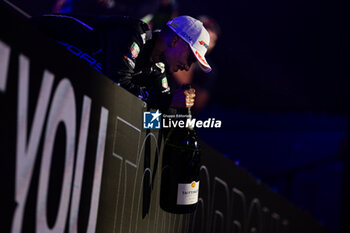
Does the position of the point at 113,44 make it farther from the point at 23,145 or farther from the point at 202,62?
the point at 23,145

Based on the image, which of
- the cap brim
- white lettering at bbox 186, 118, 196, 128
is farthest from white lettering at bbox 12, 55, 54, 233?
the cap brim

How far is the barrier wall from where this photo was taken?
54 cm

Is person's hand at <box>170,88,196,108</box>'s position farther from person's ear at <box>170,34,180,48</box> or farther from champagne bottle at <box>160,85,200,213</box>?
person's ear at <box>170,34,180,48</box>

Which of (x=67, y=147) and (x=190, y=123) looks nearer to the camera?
(x=67, y=147)

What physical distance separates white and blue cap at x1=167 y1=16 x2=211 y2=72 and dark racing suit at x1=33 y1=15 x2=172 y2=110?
121mm

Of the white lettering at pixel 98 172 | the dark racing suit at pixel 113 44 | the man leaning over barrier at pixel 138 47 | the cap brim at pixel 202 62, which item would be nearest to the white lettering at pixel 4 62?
the white lettering at pixel 98 172

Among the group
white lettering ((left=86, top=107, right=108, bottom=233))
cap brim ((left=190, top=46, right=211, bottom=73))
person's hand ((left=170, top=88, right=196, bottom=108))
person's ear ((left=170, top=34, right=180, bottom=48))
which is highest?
person's ear ((left=170, top=34, right=180, bottom=48))

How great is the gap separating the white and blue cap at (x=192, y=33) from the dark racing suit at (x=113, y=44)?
0.12 m

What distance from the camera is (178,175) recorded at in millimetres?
1111

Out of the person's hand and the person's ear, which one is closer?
the person's hand

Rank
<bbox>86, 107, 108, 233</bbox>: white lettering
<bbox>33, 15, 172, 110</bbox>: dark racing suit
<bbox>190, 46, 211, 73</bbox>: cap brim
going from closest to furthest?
<bbox>86, 107, 108, 233</bbox>: white lettering → <bbox>33, 15, 172, 110</bbox>: dark racing suit → <bbox>190, 46, 211, 73</bbox>: cap brim

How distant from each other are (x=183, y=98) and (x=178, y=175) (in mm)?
253

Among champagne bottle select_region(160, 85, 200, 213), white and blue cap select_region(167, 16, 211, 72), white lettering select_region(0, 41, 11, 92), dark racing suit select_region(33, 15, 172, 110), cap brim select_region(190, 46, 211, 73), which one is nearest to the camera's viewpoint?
white lettering select_region(0, 41, 11, 92)

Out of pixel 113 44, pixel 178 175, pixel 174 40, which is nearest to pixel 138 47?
pixel 113 44
